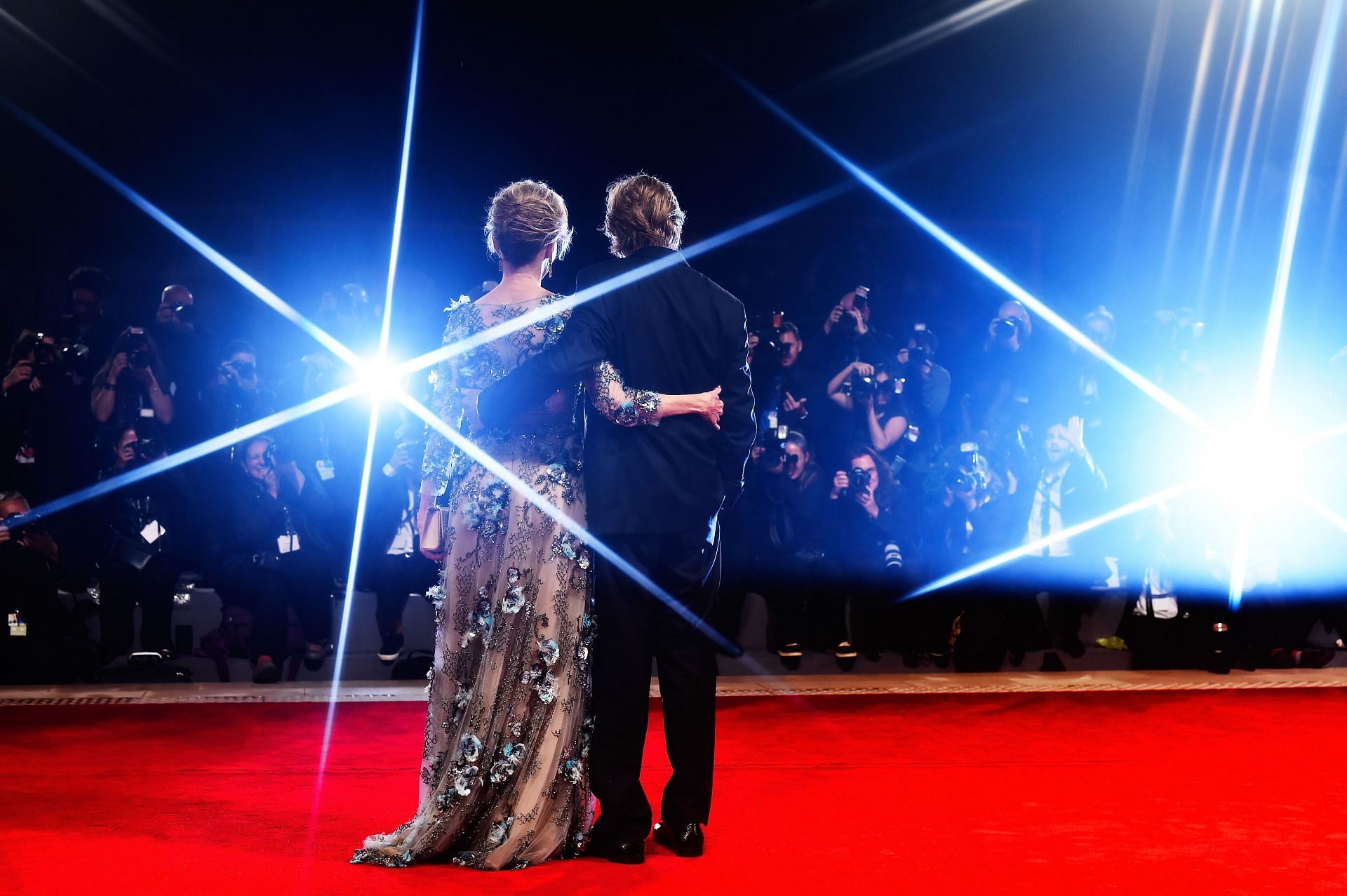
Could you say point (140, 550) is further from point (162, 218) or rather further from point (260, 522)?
point (162, 218)

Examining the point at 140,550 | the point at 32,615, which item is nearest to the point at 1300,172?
the point at 140,550

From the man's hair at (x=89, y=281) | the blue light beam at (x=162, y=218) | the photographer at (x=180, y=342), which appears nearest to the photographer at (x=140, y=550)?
the photographer at (x=180, y=342)

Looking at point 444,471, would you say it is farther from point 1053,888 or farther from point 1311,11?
point 1311,11

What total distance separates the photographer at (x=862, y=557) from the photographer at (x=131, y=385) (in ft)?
8.87

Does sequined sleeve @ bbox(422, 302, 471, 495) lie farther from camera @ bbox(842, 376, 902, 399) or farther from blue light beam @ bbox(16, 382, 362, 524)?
camera @ bbox(842, 376, 902, 399)

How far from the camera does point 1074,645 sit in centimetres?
485

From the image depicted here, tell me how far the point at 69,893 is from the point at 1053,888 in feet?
5.71

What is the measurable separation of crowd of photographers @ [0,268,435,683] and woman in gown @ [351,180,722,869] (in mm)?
2200

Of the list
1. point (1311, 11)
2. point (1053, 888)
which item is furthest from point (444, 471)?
point (1311, 11)

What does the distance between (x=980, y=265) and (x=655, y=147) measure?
200cm

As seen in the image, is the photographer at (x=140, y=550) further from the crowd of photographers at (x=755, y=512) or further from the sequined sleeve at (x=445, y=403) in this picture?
the sequined sleeve at (x=445, y=403)

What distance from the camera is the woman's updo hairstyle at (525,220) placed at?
235cm

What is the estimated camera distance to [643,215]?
2375mm

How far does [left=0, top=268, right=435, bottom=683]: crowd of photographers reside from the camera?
4.26 m
